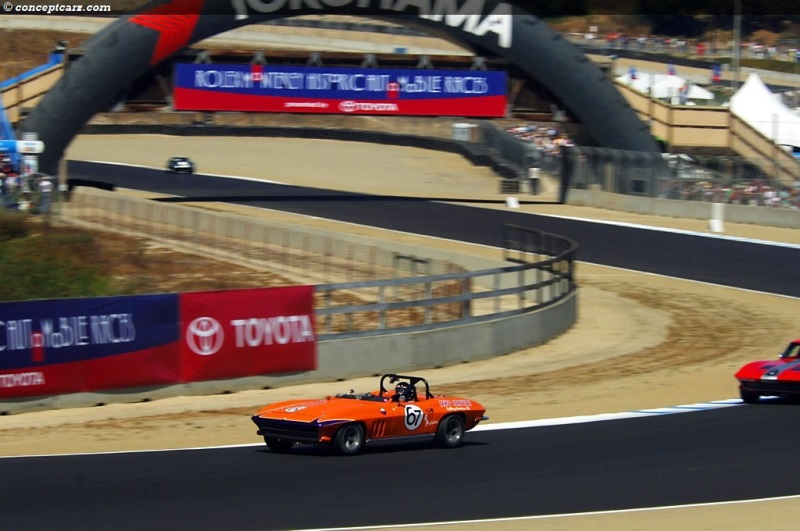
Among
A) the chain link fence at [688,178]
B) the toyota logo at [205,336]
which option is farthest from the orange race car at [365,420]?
the chain link fence at [688,178]

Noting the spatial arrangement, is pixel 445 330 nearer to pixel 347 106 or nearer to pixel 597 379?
pixel 597 379

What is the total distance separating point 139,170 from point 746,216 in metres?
28.5

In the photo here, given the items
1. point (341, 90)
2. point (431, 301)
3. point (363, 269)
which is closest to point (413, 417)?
point (431, 301)

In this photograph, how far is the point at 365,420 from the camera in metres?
13.4

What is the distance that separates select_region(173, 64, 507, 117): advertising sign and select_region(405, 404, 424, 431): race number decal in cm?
2858

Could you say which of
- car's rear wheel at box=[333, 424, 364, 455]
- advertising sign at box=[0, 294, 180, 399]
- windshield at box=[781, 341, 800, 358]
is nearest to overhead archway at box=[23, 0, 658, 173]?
advertising sign at box=[0, 294, 180, 399]

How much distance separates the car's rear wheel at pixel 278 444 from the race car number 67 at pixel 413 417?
1354mm

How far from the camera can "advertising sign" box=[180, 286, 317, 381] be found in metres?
18.1

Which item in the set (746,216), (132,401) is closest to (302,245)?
(132,401)

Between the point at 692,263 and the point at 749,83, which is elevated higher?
the point at 749,83

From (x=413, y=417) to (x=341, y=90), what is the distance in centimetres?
2915

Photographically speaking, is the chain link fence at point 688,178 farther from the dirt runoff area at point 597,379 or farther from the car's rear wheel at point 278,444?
the car's rear wheel at point 278,444

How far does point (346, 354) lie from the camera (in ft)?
65.1

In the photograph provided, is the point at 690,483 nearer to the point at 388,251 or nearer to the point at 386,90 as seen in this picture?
the point at 388,251
